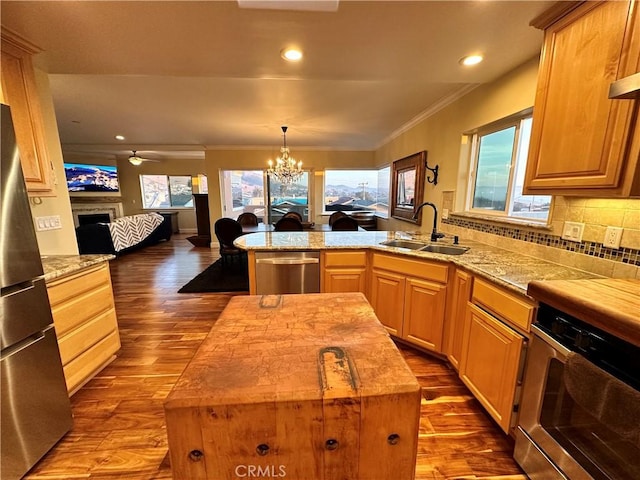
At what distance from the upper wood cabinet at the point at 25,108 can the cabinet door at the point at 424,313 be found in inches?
109

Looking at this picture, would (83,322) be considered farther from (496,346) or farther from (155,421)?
(496,346)

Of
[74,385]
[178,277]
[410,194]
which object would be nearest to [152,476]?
[74,385]

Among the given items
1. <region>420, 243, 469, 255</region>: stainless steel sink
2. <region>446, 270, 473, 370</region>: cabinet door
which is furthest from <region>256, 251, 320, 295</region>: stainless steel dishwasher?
<region>446, 270, 473, 370</region>: cabinet door

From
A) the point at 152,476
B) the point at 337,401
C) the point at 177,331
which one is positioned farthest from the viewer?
the point at 177,331

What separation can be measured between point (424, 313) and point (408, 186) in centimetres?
251

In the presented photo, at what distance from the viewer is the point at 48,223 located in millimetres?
2043

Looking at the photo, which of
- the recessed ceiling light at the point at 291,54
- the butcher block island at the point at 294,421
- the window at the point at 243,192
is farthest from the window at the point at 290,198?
the butcher block island at the point at 294,421

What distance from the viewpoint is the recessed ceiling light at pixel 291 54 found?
5.77 ft

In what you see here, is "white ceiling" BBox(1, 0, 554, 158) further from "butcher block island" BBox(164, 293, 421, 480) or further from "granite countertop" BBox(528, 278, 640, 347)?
"butcher block island" BBox(164, 293, 421, 480)

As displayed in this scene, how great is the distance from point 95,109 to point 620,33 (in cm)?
513

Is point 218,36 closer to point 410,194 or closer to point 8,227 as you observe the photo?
point 8,227

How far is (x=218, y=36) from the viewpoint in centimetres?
160

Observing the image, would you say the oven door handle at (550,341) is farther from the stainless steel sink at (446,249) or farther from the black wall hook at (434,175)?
the black wall hook at (434,175)

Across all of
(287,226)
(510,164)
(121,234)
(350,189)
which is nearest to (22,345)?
(287,226)
